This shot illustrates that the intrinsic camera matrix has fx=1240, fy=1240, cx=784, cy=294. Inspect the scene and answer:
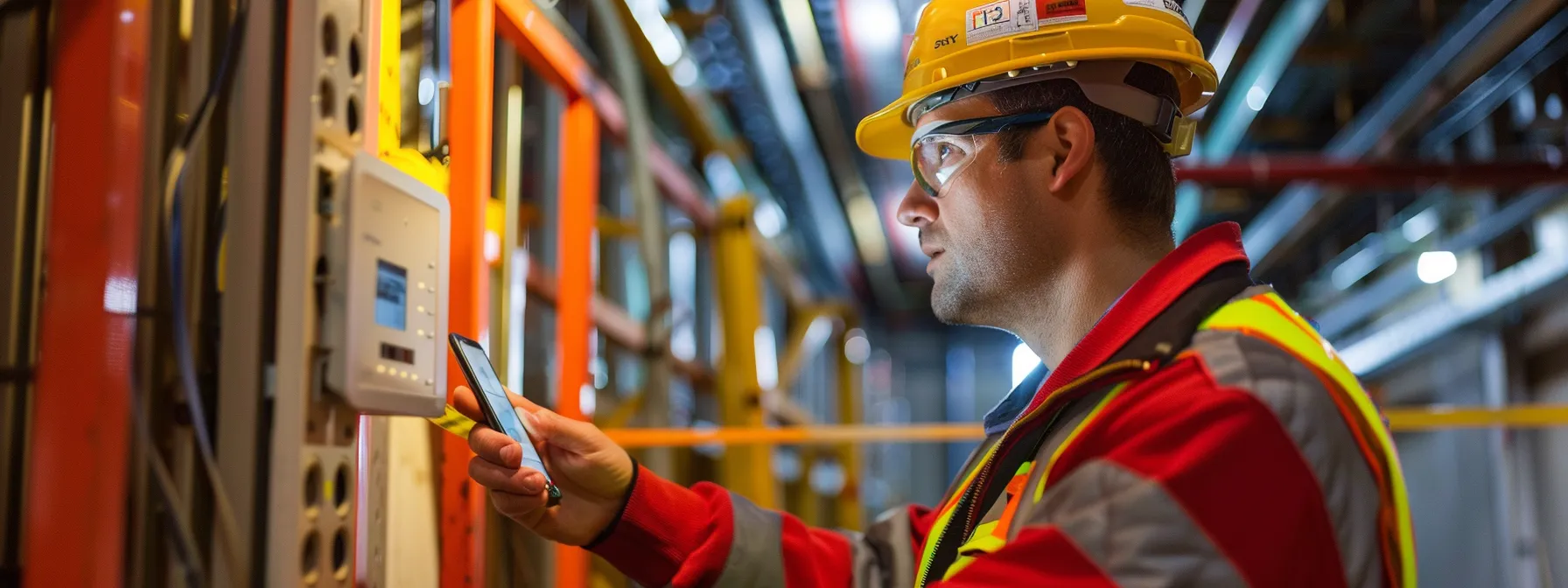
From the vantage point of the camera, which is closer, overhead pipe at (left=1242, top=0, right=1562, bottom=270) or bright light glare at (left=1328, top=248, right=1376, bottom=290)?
overhead pipe at (left=1242, top=0, right=1562, bottom=270)

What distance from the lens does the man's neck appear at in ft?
6.49

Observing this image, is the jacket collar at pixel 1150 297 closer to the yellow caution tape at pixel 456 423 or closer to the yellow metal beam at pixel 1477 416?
the yellow caution tape at pixel 456 423

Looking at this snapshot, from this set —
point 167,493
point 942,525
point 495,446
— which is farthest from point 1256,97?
point 167,493

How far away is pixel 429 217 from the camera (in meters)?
1.71

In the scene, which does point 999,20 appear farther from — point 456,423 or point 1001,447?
point 456,423

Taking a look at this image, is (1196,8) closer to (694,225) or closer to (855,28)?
(855,28)

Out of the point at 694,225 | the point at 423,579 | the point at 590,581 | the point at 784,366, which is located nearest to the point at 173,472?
the point at 423,579

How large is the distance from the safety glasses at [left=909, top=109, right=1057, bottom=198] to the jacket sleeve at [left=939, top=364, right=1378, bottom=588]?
71 centimetres

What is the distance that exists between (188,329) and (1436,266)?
7.64 metres

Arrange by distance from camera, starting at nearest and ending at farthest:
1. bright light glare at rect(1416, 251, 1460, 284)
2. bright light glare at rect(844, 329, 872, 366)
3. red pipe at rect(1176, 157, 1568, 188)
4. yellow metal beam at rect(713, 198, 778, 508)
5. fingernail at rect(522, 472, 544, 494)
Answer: fingernail at rect(522, 472, 544, 494)
yellow metal beam at rect(713, 198, 778, 508)
red pipe at rect(1176, 157, 1568, 188)
bright light glare at rect(1416, 251, 1460, 284)
bright light glare at rect(844, 329, 872, 366)

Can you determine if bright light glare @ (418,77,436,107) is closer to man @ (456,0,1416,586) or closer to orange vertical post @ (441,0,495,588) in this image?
orange vertical post @ (441,0,495,588)

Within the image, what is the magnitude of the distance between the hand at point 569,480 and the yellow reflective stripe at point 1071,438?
75cm

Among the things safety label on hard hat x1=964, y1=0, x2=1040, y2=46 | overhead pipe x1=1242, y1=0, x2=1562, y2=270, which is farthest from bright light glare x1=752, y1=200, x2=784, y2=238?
safety label on hard hat x1=964, y1=0, x2=1040, y2=46

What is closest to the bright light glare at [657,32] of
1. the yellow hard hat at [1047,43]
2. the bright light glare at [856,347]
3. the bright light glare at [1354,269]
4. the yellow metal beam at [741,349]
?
the yellow metal beam at [741,349]
